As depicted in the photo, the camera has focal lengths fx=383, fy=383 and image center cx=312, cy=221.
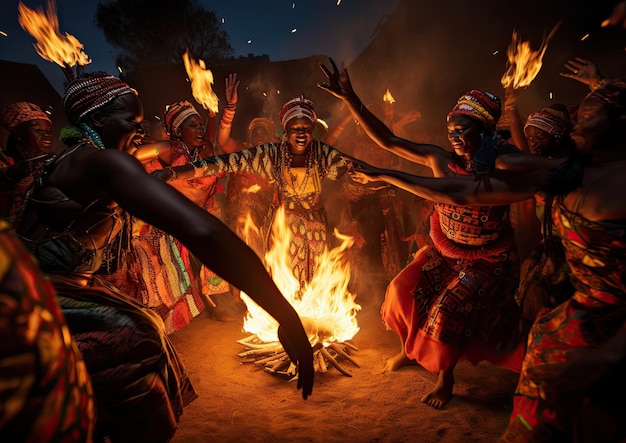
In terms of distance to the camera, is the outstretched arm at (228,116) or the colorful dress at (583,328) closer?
the colorful dress at (583,328)

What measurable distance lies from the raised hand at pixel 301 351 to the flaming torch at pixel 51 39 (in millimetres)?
3145

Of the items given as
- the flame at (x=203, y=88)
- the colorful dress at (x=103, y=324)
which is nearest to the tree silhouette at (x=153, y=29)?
the flame at (x=203, y=88)

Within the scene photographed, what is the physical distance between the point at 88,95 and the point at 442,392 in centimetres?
381

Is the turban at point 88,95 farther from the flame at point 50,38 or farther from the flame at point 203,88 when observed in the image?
the flame at point 203,88

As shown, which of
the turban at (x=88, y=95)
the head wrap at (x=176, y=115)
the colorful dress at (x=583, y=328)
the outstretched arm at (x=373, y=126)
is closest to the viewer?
the colorful dress at (x=583, y=328)

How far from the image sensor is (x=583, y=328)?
198 cm

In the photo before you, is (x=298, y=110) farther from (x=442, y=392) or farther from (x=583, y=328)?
(x=583, y=328)

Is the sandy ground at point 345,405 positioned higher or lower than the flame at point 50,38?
lower

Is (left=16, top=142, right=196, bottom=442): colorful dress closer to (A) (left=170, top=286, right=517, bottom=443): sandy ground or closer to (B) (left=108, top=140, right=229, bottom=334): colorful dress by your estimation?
(A) (left=170, top=286, right=517, bottom=443): sandy ground

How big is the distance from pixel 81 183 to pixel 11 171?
171 cm

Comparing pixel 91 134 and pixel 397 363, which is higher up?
pixel 91 134

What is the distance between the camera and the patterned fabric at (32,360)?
79 cm

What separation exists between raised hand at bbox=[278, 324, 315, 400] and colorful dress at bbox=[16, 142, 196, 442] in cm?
90

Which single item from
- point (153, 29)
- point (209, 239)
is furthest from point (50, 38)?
point (153, 29)
